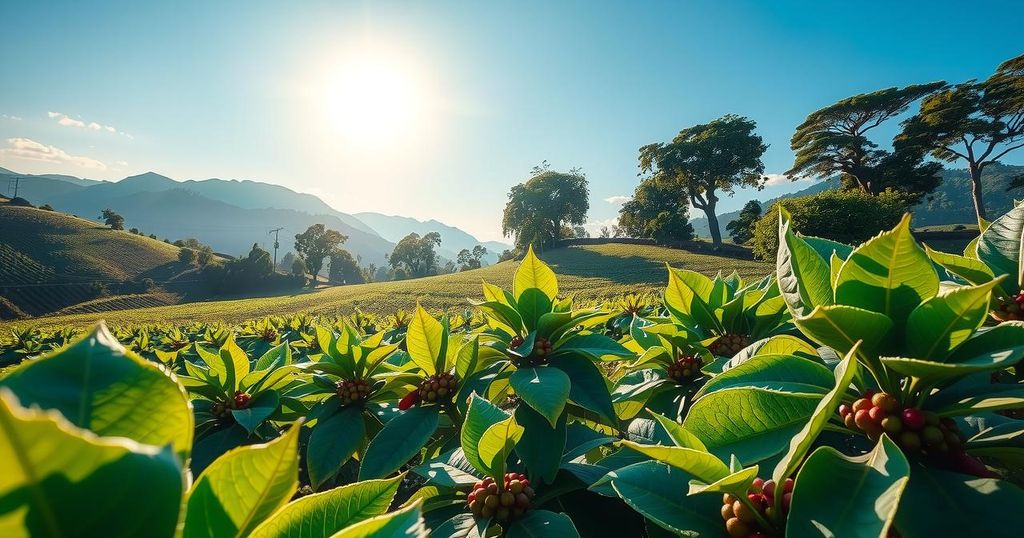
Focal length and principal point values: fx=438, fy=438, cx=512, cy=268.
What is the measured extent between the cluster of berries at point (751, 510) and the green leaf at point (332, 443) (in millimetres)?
1573

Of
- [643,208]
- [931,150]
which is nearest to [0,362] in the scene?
[931,150]

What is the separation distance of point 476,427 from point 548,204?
170 feet

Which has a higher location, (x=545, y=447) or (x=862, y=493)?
(x=862, y=493)

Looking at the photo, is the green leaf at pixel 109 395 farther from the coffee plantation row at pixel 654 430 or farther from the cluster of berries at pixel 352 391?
the cluster of berries at pixel 352 391

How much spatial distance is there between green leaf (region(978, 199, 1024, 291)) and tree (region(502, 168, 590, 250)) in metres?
49.2

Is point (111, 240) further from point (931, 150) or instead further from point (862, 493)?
point (931, 150)

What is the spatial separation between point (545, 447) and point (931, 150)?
141 ft

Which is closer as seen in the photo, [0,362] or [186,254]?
[0,362]

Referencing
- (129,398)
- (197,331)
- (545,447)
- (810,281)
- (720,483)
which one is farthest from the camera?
(197,331)

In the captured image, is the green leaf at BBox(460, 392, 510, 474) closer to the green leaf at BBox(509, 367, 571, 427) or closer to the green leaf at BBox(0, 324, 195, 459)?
the green leaf at BBox(509, 367, 571, 427)

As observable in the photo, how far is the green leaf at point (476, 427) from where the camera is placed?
1306mm

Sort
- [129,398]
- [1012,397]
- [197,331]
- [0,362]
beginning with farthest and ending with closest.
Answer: [197,331] → [0,362] → [1012,397] → [129,398]

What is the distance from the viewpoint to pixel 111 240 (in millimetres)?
63500

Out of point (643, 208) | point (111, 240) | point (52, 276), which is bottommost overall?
point (52, 276)
